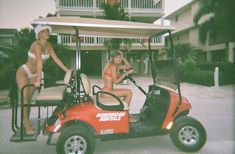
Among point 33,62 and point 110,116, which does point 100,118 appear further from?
point 33,62

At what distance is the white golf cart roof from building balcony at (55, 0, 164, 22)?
1981 centimetres

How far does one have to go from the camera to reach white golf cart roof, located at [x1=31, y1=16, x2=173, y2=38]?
181 inches

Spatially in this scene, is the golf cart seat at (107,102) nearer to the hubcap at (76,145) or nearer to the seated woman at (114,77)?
the seated woman at (114,77)

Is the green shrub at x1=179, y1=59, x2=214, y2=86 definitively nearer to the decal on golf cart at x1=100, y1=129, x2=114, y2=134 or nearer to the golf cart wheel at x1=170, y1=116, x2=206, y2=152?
the golf cart wheel at x1=170, y1=116, x2=206, y2=152

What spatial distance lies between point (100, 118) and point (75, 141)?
20.4 inches

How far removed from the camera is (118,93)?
5.55m

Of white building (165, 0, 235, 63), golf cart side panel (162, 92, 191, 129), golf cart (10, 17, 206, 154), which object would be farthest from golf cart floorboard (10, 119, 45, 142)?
white building (165, 0, 235, 63)

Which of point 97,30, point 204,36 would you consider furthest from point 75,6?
point 97,30

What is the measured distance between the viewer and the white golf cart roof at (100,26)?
460 cm

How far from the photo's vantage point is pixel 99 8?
25781 millimetres

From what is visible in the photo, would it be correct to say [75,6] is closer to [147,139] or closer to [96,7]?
[96,7]

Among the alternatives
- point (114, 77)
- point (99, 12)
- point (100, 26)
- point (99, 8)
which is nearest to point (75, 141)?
point (114, 77)

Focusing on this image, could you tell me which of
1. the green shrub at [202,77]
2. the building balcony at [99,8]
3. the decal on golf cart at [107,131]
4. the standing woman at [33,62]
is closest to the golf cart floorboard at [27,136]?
the standing woman at [33,62]

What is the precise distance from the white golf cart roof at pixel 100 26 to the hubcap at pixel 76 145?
172 cm
